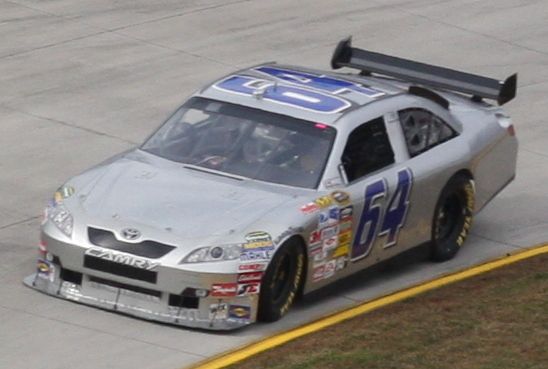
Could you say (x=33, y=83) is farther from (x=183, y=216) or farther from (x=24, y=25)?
(x=183, y=216)

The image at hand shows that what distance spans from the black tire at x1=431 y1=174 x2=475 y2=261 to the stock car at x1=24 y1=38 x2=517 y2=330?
0.01 meters

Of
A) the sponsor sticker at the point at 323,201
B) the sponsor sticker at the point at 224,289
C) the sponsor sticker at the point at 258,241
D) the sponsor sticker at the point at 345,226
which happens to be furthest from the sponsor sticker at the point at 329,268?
the sponsor sticker at the point at 224,289

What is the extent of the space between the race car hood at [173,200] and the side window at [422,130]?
1.58m

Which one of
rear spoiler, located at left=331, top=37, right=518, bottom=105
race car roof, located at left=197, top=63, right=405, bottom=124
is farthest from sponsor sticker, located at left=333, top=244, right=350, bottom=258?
rear spoiler, located at left=331, top=37, right=518, bottom=105

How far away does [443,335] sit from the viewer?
1105 cm

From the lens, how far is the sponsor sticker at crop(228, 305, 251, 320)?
1110 centimetres

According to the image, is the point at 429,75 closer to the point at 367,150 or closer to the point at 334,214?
the point at 367,150

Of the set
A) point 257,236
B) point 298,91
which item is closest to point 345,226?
point 257,236

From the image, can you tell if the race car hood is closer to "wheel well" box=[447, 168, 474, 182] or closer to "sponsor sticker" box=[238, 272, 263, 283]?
"sponsor sticker" box=[238, 272, 263, 283]

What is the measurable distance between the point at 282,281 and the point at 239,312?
503 millimetres

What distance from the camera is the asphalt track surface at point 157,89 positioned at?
11.1m

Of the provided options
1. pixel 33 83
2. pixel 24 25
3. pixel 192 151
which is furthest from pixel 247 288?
pixel 24 25

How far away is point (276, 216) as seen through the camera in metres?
11.4

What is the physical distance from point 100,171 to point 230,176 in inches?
36.5
